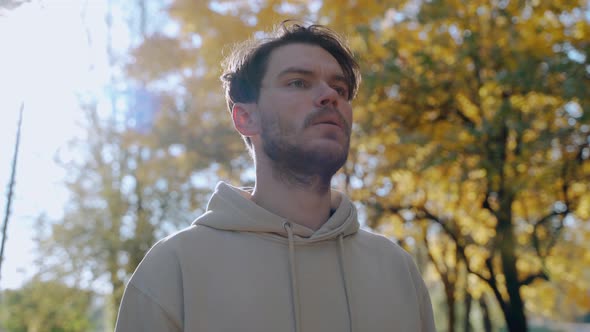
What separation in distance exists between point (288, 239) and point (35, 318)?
11.0 metres

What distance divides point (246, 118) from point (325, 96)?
0.38 meters

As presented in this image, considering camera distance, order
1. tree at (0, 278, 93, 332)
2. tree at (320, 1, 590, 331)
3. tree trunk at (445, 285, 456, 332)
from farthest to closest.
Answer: tree trunk at (445, 285, 456, 332) → tree at (0, 278, 93, 332) → tree at (320, 1, 590, 331)

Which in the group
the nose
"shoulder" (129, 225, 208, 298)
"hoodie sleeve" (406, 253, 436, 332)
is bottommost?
"hoodie sleeve" (406, 253, 436, 332)

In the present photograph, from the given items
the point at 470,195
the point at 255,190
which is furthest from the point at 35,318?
the point at 255,190

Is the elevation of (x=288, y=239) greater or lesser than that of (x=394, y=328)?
greater

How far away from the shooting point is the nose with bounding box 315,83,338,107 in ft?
6.96

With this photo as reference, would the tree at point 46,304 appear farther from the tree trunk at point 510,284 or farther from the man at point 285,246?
the man at point 285,246

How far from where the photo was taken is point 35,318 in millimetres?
11359

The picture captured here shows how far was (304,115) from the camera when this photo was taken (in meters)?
2.10

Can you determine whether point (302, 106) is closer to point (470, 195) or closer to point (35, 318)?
Result: point (470, 195)

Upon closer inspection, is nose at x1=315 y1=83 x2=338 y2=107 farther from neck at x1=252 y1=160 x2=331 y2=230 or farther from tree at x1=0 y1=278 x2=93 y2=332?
tree at x1=0 y1=278 x2=93 y2=332

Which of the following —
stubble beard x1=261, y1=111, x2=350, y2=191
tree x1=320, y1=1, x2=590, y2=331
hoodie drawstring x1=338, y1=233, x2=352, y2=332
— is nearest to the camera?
hoodie drawstring x1=338, y1=233, x2=352, y2=332

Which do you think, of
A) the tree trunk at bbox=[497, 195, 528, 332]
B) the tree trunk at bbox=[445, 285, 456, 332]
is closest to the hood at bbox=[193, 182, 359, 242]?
the tree trunk at bbox=[497, 195, 528, 332]

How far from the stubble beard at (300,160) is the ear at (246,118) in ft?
0.34
